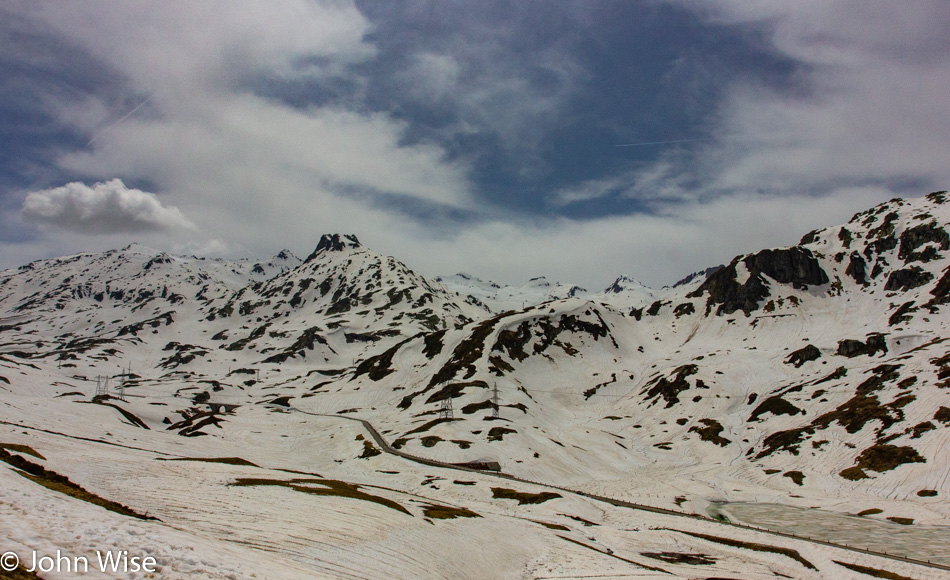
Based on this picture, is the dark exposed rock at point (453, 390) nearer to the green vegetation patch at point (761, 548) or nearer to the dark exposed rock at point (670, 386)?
the dark exposed rock at point (670, 386)

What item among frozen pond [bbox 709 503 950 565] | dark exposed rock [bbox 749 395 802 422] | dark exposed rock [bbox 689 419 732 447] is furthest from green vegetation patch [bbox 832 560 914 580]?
dark exposed rock [bbox 749 395 802 422]

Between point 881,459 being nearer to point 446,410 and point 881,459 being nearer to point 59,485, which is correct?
point 446,410

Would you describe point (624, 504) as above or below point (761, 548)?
above

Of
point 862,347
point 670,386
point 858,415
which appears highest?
point 862,347

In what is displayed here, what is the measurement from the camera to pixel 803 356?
182 m

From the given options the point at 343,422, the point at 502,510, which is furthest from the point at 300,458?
the point at 502,510

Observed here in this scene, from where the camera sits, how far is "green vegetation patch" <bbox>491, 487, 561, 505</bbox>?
70375 mm

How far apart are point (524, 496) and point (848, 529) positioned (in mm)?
46460

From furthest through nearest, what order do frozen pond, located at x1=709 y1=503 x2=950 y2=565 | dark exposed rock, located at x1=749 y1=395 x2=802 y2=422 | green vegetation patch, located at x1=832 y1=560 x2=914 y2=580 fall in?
dark exposed rock, located at x1=749 y1=395 x2=802 y2=422, frozen pond, located at x1=709 y1=503 x2=950 y2=565, green vegetation patch, located at x1=832 y1=560 x2=914 y2=580

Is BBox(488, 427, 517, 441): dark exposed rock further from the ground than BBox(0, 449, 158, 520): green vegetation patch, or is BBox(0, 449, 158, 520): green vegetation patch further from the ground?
BBox(488, 427, 517, 441): dark exposed rock

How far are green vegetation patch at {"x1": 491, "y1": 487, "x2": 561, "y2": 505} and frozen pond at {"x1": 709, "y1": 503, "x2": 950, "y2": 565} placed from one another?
29949mm

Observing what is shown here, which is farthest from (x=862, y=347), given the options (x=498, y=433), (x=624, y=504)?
(x=624, y=504)

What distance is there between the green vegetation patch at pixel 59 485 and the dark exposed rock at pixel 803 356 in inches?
8127

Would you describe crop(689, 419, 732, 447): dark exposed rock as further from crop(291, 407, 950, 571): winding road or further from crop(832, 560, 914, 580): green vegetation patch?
crop(832, 560, 914, 580): green vegetation patch
